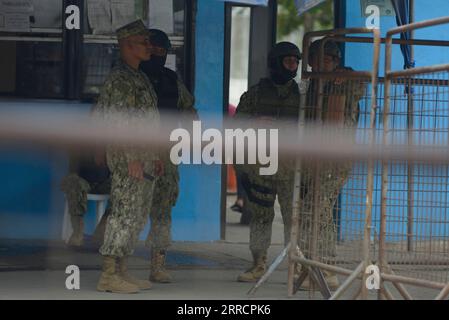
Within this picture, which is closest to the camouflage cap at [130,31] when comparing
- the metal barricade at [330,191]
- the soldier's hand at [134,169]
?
the soldier's hand at [134,169]

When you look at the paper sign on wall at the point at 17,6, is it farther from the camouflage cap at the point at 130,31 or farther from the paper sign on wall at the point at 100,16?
the camouflage cap at the point at 130,31

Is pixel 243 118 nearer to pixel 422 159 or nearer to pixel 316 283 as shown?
pixel 316 283

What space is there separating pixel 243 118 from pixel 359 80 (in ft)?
4.38

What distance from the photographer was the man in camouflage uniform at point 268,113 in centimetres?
783

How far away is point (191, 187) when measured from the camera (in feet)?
31.9

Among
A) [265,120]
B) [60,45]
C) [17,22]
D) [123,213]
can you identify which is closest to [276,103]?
[265,120]

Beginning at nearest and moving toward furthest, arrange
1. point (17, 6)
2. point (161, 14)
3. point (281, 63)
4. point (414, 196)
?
point (414, 196) → point (281, 63) → point (17, 6) → point (161, 14)

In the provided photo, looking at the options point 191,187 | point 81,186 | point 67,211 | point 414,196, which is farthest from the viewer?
point 191,187

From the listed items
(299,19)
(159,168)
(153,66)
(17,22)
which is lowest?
(159,168)

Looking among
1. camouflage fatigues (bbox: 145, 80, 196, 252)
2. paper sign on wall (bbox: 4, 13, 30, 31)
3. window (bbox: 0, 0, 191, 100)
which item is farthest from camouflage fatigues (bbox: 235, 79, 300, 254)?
paper sign on wall (bbox: 4, 13, 30, 31)

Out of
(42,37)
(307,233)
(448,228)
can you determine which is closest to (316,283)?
(307,233)

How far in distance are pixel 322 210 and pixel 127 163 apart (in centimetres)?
136

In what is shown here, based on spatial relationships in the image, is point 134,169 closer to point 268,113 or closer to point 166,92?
point 166,92

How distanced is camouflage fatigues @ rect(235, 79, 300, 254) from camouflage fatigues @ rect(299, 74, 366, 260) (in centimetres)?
72
